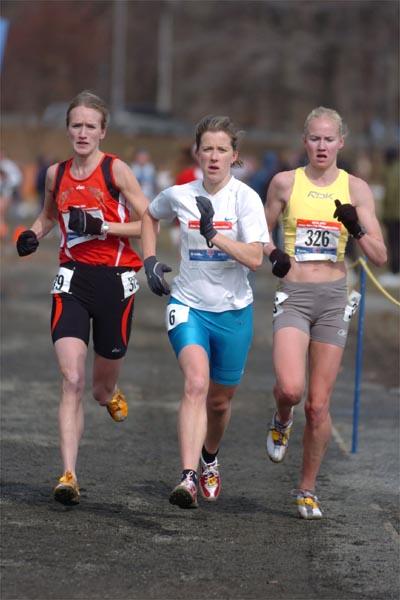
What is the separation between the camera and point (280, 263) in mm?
6492

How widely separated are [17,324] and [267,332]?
282 centimetres

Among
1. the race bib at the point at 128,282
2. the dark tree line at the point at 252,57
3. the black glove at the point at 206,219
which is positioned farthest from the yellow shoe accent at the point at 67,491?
the dark tree line at the point at 252,57

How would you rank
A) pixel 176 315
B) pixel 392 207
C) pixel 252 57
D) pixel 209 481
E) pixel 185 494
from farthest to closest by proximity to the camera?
pixel 252 57 → pixel 392 207 → pixel 209 481 → pixel 176 315 → pixel 185 494

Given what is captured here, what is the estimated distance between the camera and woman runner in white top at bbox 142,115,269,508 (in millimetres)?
6418

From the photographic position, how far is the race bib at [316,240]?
682cm

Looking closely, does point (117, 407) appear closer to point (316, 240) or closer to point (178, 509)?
point (178, 509)

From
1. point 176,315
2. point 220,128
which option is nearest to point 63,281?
point 176,315

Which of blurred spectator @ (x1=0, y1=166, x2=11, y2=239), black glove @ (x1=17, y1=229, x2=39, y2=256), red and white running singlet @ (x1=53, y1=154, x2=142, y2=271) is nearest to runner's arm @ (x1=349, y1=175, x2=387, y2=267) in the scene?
red and white running singlet @ (x1=53, y1=154, x2=142, y2=271)

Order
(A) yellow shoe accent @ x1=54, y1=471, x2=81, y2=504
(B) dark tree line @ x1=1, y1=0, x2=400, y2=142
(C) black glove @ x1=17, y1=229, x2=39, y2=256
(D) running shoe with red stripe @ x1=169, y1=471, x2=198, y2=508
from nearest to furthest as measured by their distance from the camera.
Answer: (D) running shoe with red stripe @ x1=169, y1=471, x2=198, y2=508, (A) yellow shoe accent @ x1=54, y1=471, x2=81, y2=504, (C) black glove @ x1=17, y1=229, x2=39, y2=256, (B) dark tree line @ x1=1, y1=0, x2=400, y2=142

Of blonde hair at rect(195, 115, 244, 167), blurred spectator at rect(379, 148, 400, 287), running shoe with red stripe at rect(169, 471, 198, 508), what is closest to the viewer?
running shoe with red stripe at rect(169, 471, 198, 508)

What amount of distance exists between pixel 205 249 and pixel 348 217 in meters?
0.73

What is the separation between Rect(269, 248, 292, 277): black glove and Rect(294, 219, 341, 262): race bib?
33 cm

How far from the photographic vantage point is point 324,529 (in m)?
6.54

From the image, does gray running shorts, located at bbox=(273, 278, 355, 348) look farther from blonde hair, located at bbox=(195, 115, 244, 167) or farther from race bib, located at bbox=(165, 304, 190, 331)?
blonde hair, located at bbox=(195, 115, 244, 167)
